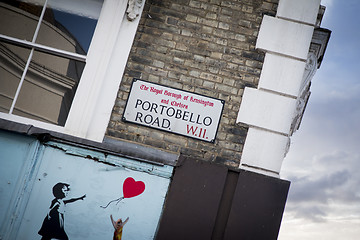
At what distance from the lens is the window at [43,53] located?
13.1 ft

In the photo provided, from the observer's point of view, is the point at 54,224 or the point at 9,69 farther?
the point at 9,69

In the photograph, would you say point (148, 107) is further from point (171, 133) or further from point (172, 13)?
point (172, 13)

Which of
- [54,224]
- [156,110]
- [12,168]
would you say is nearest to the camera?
[54,224]

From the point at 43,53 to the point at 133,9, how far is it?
1153 millimetres

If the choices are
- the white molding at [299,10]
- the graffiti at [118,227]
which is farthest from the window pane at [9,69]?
the white molding at [299,10]

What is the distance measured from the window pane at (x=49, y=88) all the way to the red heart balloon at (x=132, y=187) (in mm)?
995

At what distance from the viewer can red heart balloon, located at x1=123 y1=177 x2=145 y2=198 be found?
372cm

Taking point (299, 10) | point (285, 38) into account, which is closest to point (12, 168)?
point (285, 38)

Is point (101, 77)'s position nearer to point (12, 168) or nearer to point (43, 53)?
point (43, 53)

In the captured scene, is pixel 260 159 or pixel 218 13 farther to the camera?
pixel 218 13

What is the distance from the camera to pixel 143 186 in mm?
3734

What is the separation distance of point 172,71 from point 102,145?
1.12 meters

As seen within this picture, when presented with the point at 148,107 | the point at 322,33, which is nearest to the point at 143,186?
the point at 148,107

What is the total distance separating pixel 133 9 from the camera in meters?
4.11
